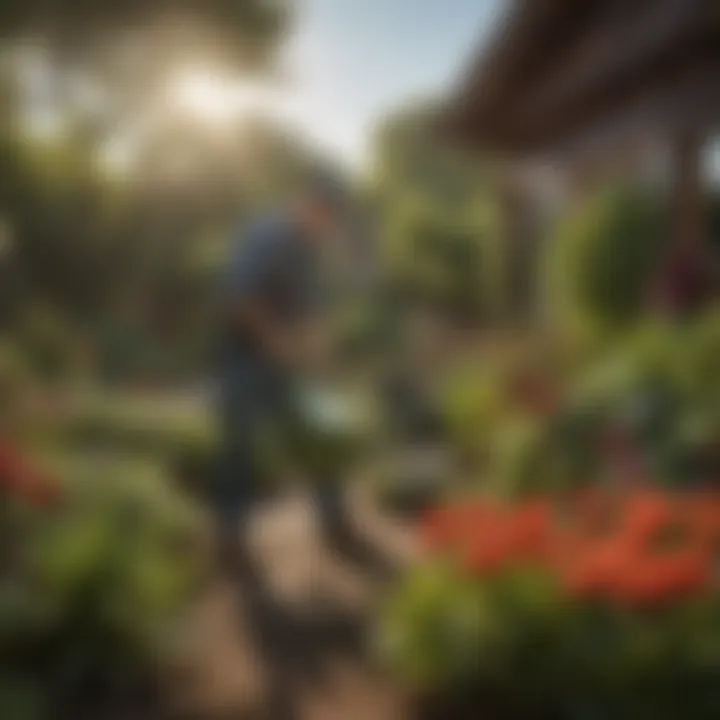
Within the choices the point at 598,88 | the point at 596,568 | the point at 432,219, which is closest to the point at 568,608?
the point at 596,568

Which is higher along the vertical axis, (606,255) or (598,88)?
(598,88)

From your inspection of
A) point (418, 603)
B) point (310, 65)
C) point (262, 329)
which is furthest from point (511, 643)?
point (310, 65)

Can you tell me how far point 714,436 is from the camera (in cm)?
110

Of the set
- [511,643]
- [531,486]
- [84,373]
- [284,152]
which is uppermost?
[284,152]

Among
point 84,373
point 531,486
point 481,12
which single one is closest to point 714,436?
point 531,486

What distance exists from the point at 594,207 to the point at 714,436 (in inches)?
11.2

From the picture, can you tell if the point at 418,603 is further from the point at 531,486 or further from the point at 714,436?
the point at 714,436

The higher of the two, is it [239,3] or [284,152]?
[239,3]

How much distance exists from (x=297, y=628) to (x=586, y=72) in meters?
0.74

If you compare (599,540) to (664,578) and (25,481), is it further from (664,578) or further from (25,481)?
Answer: (25,481)

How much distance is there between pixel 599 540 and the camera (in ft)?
3.54

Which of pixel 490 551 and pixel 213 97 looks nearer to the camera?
pixel 490 551

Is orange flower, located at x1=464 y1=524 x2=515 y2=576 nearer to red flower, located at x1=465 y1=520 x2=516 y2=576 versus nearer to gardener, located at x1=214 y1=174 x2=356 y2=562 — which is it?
red flower, located at x1=465 y1=520 x2=516 y2=576

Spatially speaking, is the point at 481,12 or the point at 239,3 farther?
the point at 239,3
